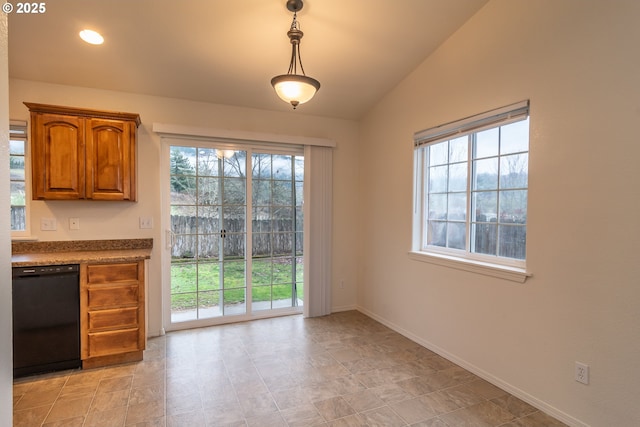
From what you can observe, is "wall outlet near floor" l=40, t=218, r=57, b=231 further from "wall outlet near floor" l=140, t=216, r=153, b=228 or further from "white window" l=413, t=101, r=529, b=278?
"white window" l=413, t=101, r=529, b=278

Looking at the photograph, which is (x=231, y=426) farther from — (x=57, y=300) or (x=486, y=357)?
(x=486, y=357)

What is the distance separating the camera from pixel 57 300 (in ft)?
8.77

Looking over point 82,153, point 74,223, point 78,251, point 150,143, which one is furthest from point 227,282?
point 82,153

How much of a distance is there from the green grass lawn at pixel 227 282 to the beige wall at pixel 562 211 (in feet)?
6.13

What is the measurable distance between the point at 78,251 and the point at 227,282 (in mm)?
1486

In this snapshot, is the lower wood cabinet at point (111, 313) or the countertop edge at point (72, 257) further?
the lower wood cabinet at point (111, 313)

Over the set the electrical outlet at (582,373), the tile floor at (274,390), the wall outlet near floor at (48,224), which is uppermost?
the wall outlet near floor at (48,224)

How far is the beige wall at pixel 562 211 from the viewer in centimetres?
185

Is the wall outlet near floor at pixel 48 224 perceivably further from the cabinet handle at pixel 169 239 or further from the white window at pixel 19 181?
the cabinet handle at pixel 169 239

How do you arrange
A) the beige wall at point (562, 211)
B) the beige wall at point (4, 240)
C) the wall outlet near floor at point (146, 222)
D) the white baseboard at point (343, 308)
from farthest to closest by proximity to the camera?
the white baseboard at point (343, 308) < the wall outlet near floor at point (146, 222) < the beige wall at point (562, 211) < the beige wall at point (4, 240)

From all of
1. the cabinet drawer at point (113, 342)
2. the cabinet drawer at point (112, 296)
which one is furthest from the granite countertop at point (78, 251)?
the cabinet drawer at point (113, 342)

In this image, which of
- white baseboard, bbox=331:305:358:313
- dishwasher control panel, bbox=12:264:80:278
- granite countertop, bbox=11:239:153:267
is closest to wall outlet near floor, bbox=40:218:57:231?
granite countertop, bbox=11:239:153:267

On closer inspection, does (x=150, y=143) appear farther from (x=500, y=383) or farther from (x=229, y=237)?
(x=500, y=383)

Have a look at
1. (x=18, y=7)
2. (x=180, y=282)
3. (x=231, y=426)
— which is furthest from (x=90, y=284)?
(x=18, y=7)
